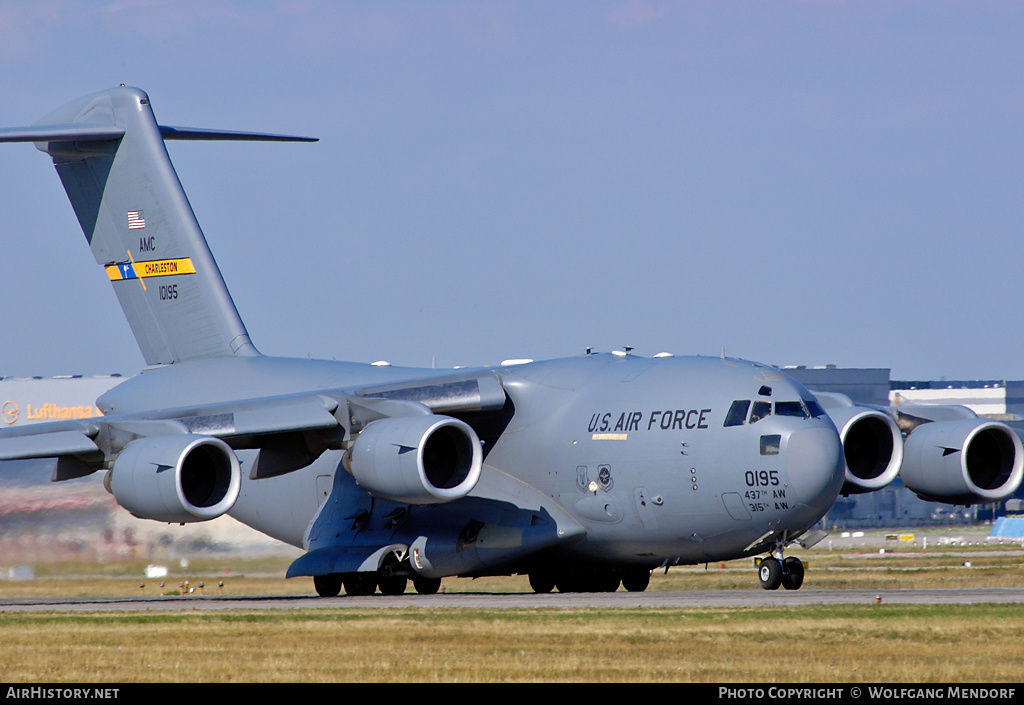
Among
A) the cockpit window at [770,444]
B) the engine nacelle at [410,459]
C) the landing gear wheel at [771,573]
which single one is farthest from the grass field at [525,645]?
the landing gear wheel at [771,573]

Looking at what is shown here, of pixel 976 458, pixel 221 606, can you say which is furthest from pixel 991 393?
pixel 221 606

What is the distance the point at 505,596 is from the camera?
19.4 metres

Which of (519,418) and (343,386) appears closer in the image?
(519,418)

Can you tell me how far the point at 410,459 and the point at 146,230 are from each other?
8340 mm

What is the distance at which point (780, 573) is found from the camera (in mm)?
18594

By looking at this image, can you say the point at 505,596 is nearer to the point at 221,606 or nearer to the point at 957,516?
the point at 221,606

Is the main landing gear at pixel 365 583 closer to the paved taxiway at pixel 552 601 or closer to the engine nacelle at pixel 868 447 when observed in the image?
the paved taxiway at pixel 552 601

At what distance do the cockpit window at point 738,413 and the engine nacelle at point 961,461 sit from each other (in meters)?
3.28

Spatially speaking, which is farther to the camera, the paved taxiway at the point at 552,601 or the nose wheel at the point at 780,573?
the nose wheel at the point at 780,573

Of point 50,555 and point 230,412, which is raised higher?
point 230,412

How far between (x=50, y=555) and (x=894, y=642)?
13.7 meters

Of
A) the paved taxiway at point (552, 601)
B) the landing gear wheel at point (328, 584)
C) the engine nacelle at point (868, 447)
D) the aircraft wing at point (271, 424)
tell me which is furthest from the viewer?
the landing gear wheel at point (328, 584)

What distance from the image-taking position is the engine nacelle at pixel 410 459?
17.8m
